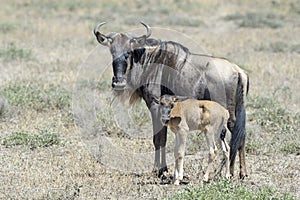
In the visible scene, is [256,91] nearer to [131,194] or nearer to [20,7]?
[131,194]

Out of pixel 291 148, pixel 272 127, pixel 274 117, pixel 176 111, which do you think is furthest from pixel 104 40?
pixel 274 117

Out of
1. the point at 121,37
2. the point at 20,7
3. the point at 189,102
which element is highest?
the point at 121,37

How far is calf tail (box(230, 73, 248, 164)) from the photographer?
7444mm

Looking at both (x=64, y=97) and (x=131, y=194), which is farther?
(x=64, y=97)

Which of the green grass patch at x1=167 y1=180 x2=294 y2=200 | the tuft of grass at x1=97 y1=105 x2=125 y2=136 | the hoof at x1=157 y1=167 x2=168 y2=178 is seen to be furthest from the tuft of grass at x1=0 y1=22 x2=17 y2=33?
the green grass patch at x1=167 y1=180 x2=294 y2=200

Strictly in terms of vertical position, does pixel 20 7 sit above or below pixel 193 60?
below

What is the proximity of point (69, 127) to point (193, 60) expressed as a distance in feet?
10.2

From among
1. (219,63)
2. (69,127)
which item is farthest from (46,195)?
(69,127)

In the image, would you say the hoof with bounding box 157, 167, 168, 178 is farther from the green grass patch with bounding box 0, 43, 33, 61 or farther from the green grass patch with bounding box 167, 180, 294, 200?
the green grass patch with bounding box 0, 43, 33, 61

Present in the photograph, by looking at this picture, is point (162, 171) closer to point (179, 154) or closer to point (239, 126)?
point (179, 154)

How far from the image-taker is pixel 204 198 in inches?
236

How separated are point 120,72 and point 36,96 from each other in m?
4.15

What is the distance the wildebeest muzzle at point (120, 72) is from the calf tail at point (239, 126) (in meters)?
1.50

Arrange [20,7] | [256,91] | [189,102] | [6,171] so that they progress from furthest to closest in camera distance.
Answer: [20,7]
[256,91]
[6,171]
[189,102]
